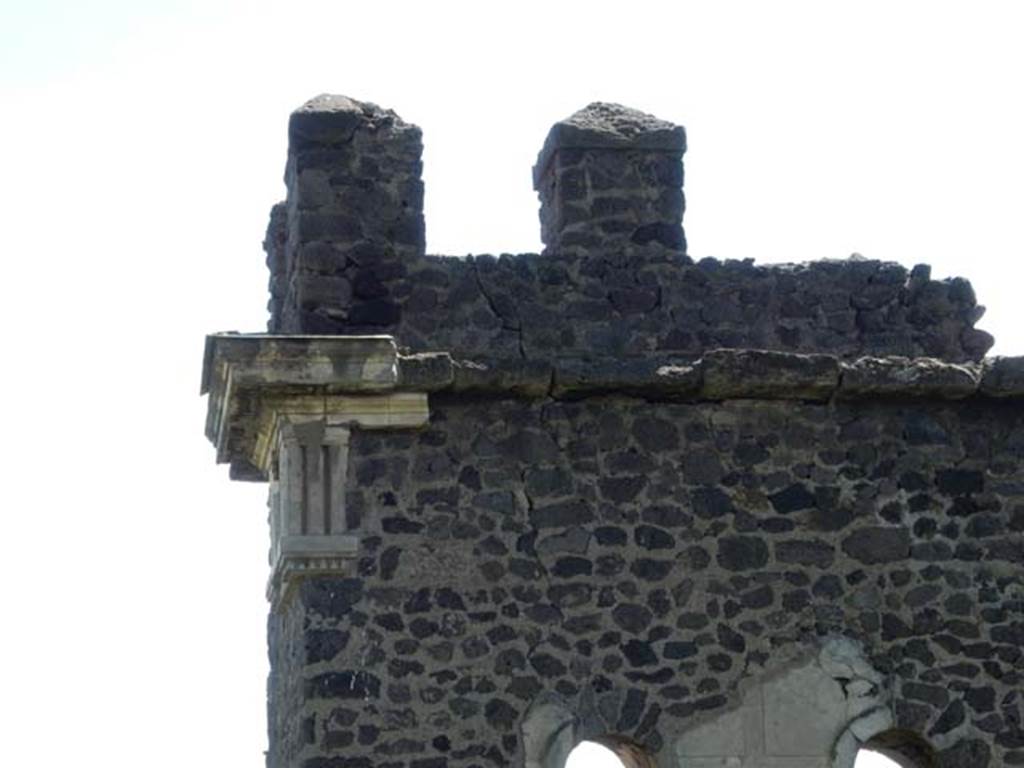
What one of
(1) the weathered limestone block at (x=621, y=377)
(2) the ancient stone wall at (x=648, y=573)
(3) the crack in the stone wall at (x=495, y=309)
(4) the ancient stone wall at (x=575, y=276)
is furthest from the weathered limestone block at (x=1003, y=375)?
(3) the crack in the stone wall at (x=495, y=309)

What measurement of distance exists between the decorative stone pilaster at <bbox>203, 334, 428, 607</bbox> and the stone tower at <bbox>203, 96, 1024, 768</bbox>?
2 centimetres

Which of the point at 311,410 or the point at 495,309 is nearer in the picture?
the point at 311,410

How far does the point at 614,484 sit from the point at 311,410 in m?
1.57

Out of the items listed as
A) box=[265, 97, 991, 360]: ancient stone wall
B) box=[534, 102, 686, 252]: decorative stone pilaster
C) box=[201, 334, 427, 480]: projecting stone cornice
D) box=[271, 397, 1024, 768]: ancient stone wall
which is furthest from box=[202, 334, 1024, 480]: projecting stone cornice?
box=[534, 102, 686, 252]: decorative stone pilaster

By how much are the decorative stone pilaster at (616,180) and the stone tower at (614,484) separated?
0.05 feet

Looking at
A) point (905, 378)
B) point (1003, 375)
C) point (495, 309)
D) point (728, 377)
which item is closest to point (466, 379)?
point (495, 309)

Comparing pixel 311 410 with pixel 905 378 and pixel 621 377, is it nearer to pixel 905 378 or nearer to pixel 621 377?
pixel 621 377

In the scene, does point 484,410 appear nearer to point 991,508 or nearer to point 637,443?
point 637,443

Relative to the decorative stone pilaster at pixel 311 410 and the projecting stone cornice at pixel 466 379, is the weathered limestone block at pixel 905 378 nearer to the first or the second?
the projecting stone cornice at pixel 466 379

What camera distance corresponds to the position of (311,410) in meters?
14.3

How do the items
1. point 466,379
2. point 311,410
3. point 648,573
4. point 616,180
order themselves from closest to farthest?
point 311,410 < point 466,379 < point 648,573 < point 616,180

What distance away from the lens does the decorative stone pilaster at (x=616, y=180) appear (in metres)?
14.9

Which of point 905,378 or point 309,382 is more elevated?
point 905,378

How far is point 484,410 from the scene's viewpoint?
14.6m
